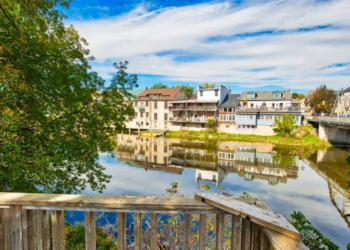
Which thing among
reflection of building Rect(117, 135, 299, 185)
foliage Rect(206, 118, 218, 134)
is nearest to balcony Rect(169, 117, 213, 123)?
foliage Rect(206, 118, 218, 134)

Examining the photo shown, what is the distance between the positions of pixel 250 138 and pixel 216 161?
1449 cm

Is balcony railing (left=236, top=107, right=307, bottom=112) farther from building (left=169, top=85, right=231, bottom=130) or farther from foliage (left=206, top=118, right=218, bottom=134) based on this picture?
foliage (left=206, top=118, right=218, bottom=134)

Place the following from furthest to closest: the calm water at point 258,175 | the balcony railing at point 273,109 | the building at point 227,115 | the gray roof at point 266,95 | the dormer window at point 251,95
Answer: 1. the dormer window at point 251,95
2. the building at point 227,115
3. the gray roof at point 266,95
4. the balcony railing at point 273,109
5. the calm water at point 258,175

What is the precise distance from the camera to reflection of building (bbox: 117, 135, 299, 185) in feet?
53.9

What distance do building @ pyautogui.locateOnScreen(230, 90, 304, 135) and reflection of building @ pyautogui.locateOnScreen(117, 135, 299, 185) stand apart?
6.28 m

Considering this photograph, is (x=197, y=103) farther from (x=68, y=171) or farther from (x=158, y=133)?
(x=68, y=171)

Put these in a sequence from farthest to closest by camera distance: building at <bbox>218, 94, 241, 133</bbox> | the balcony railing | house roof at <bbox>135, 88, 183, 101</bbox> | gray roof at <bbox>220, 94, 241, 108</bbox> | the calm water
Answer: house roof at <bbox>135, 88, 183, 101</bbox>, gray roof at <bbox>220, 94, 241, 108</bbox>, building at <bbox>218, 94, 241, 133</bbox>, the balcony railing, the calm water

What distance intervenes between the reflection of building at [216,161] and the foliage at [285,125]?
464 centimetres

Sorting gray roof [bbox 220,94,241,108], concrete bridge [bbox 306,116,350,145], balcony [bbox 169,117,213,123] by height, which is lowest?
concrete bridge [bbox 306,116,350,145]

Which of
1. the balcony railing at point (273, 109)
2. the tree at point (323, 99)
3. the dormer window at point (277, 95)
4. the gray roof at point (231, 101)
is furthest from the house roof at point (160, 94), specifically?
the tree at point (323, 99)

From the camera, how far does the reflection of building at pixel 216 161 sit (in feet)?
53.9

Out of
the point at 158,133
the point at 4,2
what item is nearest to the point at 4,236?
the point at 4,2

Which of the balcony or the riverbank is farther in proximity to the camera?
the balcony

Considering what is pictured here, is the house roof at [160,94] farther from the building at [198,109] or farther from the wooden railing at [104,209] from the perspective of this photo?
the wooden railing at [104,209]
